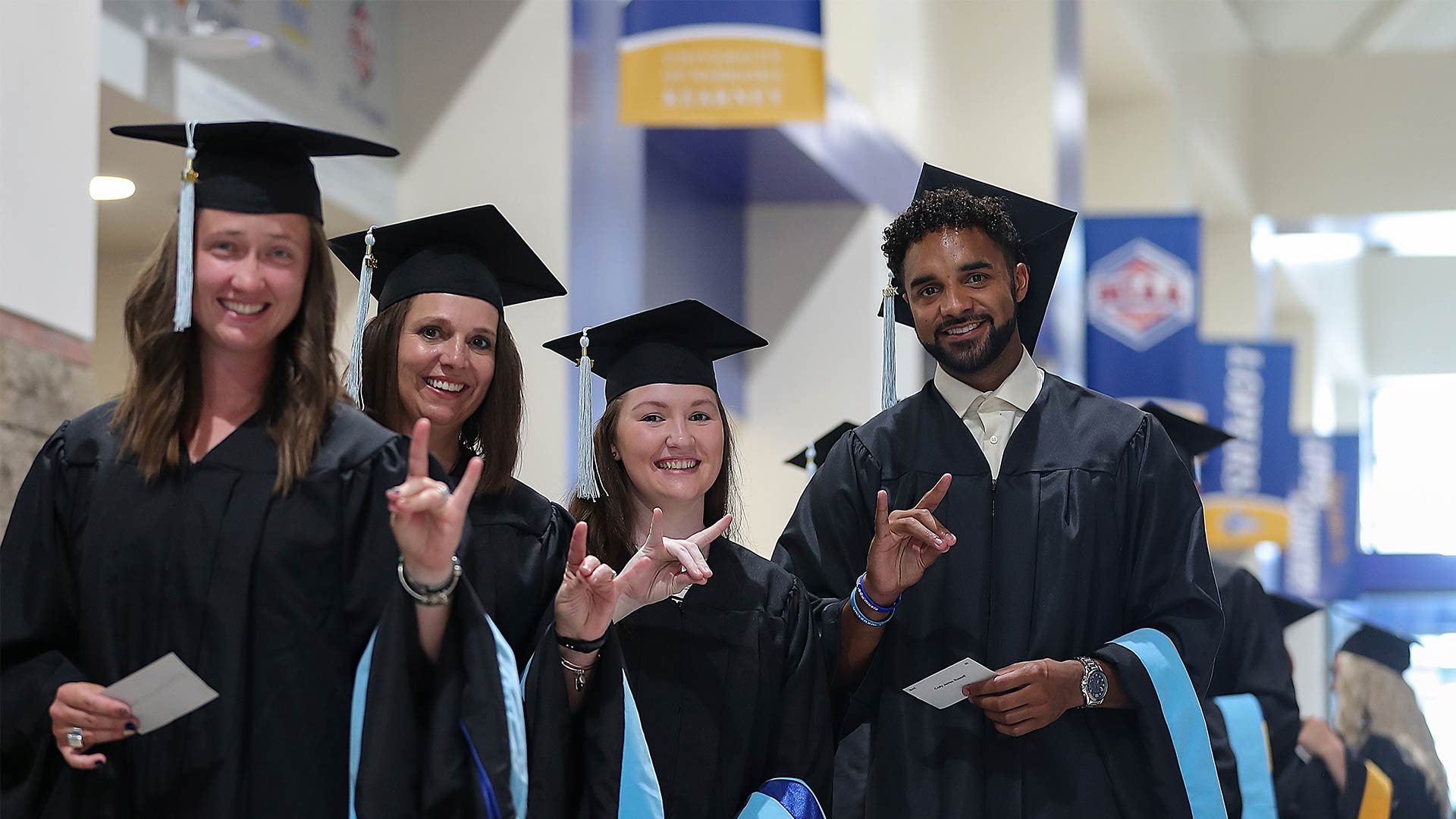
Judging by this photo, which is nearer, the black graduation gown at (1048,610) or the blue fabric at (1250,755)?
the black graduation gown at (1048,610)

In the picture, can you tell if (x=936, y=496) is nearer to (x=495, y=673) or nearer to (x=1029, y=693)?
(x=1029, y=693)

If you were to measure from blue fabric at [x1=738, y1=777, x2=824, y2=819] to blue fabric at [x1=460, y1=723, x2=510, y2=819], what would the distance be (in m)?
0.80

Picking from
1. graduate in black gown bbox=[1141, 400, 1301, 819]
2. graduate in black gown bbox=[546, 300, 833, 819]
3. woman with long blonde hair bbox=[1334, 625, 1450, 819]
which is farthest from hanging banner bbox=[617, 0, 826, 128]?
graduate in black gown bbox=[546, 300, 833, 819]

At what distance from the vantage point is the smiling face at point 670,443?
3.58 meters

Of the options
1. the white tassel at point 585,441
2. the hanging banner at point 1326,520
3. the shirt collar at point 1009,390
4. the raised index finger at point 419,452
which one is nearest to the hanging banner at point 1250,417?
the hanging banner at point 1326,520

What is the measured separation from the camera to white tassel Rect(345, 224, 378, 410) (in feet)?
11.7

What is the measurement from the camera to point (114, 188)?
249 inches

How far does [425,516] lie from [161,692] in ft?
1.58

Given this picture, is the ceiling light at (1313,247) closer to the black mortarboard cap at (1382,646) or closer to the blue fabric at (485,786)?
the black mortarboard cap at (1382,646)

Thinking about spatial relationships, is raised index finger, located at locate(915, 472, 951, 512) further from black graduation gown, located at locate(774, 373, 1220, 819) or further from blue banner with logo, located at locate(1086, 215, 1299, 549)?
blue banner with logo, located at locate(1086, 215, 1299, 549)

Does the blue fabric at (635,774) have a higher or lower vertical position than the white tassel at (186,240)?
lower

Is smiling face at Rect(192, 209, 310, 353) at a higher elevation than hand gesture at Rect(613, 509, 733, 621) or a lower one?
higher

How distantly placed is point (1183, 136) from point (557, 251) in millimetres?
12471

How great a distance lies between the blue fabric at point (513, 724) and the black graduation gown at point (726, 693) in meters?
0.62
